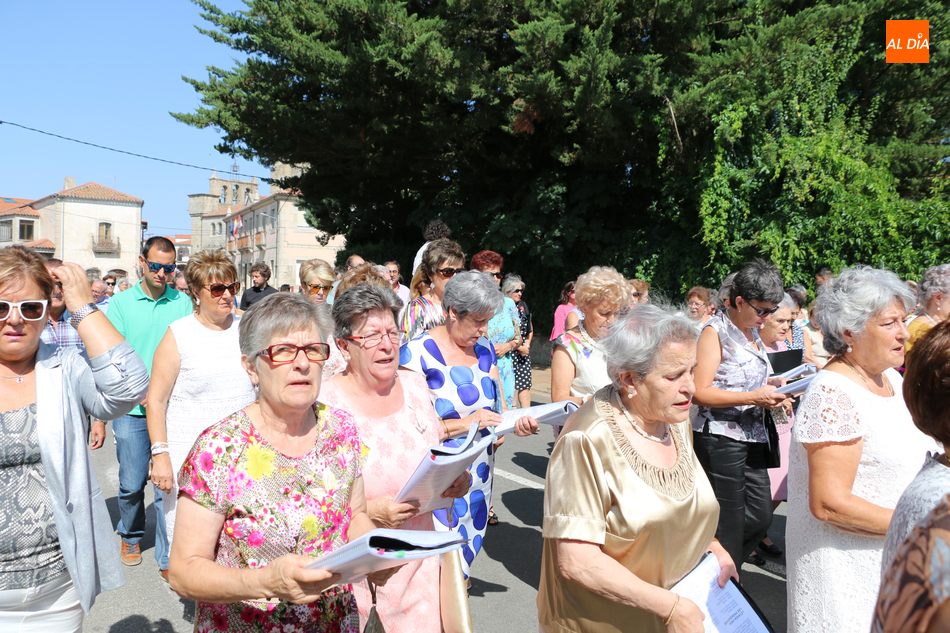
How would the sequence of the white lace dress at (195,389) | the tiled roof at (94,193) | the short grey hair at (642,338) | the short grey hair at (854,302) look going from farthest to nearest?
Answer: the tiled roof at (94,193)
the white lace dress at (195,389)
the short grey hair at (854,302)
the short grey hair at (642,338)

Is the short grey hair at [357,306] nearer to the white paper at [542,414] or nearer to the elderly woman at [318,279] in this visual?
the white paper at [542,414]

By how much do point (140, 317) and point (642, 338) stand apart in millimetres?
3889

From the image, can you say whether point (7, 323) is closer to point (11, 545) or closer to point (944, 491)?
point (11, 545)

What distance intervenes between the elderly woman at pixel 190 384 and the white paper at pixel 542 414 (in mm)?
1482

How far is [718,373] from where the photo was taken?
172 inches

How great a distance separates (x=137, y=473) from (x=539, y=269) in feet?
42.8

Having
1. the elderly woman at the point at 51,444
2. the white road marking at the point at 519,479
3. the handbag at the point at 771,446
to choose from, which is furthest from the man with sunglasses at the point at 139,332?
the handbag at the point at 771,446

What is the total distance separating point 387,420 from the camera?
3.14 m

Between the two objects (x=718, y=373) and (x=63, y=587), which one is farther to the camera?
(x=718, y=373)

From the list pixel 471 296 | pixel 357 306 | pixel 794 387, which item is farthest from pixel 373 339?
pixel 794 387

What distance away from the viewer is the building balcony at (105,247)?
250ft

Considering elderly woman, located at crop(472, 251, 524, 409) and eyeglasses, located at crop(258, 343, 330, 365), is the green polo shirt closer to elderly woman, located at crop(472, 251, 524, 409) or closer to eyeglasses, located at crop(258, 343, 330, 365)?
elderly woman, located at crop(472, 251, 524, 409)

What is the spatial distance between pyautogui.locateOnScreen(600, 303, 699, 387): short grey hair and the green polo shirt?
364 centimetres

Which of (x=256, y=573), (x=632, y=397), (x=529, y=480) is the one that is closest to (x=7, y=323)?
(x=256, y=573)
